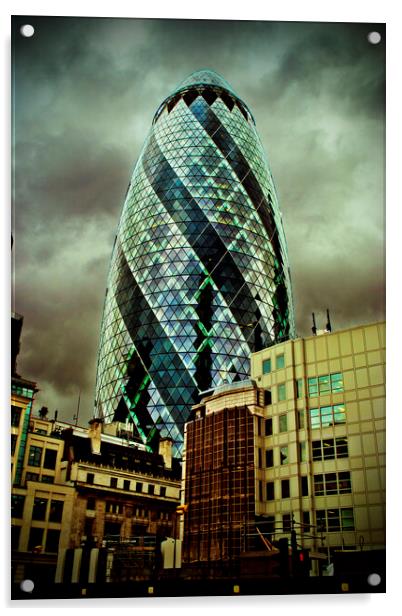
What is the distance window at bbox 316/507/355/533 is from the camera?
11.1m

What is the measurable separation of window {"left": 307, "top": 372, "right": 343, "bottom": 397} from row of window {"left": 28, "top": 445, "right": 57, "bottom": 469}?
228 inches

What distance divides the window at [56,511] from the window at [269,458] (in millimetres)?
4534

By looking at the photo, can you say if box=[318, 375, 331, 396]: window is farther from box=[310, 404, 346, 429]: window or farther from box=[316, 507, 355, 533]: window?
box=[316, 507, 355, 533]: window

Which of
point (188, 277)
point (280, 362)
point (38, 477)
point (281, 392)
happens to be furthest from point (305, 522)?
point (188, 277)

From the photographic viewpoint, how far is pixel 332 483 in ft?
40.2

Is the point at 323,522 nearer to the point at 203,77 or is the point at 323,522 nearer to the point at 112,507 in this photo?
the point at 112,507

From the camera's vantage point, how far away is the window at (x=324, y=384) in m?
12.8

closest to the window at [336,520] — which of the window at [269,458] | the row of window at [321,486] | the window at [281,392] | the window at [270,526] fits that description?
the row of window at [321,486]

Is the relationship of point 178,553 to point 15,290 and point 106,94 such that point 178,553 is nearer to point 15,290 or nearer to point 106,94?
point 15,290

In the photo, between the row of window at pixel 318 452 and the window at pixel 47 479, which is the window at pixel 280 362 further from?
the window at pixel 47 479

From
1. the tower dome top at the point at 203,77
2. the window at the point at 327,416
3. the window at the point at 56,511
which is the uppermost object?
the tower dome top at the point at 203,77

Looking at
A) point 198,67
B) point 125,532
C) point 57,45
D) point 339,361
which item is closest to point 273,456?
point 339,361

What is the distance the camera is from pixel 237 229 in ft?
104

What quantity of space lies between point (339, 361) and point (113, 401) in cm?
1903
